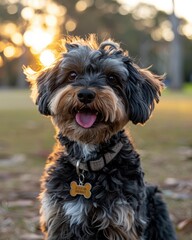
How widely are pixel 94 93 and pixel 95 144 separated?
0.57 meters

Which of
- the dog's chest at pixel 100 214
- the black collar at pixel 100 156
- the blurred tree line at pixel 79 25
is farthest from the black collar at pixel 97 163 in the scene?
the blurred tree line at pixel 79 25

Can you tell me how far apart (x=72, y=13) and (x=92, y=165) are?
56.1m

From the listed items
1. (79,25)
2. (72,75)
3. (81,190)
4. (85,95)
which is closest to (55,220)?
(81,190)

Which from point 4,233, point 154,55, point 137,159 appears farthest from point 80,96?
point 154,55

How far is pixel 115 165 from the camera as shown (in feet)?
14.6

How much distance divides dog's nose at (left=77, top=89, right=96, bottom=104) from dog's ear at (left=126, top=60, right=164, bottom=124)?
411mm

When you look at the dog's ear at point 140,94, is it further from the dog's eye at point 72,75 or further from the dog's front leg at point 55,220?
the dog's front leg at point 55,220

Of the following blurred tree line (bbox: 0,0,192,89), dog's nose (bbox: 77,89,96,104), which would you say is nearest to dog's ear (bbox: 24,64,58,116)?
dog's nose (bbox: 77,89,96,104)

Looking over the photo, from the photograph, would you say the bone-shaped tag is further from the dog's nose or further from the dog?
the dog's nose

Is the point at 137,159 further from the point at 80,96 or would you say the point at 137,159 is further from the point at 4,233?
the point at 4,233

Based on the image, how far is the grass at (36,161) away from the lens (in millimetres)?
5836

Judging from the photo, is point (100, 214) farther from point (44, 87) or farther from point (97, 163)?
point (44, 87)

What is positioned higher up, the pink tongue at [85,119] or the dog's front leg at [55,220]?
the pink tongue at [85,119]

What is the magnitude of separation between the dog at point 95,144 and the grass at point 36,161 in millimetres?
532
